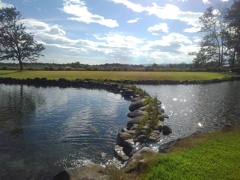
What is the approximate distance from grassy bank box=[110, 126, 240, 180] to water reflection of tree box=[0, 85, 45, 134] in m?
11.4

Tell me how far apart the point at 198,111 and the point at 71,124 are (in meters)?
12.1

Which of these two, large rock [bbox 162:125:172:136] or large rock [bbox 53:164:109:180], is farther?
large rock [bbox 162:125:172:136]

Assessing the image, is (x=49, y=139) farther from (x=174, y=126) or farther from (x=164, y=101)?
(x=164, y=101)

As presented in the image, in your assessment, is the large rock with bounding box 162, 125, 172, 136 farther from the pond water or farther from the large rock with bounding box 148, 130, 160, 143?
the large rock with bounding box 148, 130, 160, 143

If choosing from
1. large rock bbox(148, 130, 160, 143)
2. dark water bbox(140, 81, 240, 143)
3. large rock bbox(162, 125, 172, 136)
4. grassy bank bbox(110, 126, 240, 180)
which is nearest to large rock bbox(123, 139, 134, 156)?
large rock bbox(148, 130, 160, 143)

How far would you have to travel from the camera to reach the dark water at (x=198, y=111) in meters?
19.1

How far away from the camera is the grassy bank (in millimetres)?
8617

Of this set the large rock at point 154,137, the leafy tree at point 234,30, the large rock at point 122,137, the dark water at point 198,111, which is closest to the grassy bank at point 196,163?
the large rock at point 154,137

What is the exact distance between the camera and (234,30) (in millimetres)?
76062

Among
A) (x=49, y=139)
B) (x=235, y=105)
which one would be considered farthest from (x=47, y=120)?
(x=235, y=105)

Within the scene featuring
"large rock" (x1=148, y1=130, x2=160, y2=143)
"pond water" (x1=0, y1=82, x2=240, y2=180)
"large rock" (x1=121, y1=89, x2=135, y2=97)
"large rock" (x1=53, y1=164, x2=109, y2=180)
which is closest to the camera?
"large rock" (x1=53, y1=164, x2=109, y2=180)

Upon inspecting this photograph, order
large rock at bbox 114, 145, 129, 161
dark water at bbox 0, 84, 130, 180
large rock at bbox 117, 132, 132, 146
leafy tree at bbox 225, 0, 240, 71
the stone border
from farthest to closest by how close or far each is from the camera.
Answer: leafy tree at bbox 225, 0, 240, 71 < large rock at bbox 117, 132, 132, 146 < the stone border < large rock at bbox 114, 145, 129, 161 < dark water at bbox 0, 84, 130, 180

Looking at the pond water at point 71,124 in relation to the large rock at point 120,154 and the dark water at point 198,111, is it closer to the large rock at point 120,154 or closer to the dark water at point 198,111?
the dark water at point 198,111

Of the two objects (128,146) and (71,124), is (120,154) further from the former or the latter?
(71,124)
